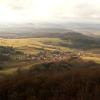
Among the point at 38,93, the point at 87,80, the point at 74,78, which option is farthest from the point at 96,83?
the point at 38,93

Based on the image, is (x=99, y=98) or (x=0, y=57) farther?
(x=0, y=57)

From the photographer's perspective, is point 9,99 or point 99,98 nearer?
point 99,98

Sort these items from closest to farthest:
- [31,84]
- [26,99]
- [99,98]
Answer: [99,98] < [26,99] < [31,84]

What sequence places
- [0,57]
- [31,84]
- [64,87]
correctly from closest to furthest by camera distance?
[64,87], [31,84], [0,57]

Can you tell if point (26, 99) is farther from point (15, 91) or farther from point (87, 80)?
point (87, 80)

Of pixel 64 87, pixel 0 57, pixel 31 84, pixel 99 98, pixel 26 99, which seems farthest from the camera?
pixel 0 57

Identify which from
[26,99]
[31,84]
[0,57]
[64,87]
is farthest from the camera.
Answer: [0,57]

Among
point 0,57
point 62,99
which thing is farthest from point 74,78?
point 0,57

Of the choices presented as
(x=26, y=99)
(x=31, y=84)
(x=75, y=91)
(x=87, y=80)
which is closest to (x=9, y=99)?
(x=26, y=99)

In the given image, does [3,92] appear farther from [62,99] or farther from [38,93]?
[62,99]
